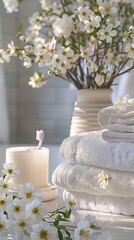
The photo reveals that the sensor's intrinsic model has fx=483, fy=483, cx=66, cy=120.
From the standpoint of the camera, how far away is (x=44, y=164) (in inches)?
43.8

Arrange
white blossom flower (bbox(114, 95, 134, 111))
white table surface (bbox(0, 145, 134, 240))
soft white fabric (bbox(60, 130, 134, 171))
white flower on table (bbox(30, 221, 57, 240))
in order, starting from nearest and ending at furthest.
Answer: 1. white flower on table (bbox(30, 221, 57, 240))
2. white table surface (bbox(0, 145, 134, 240))
3. soft white fabric (bbox(60, 130, 134, 171))
4. white blossom flower (bbox(114, 95, 134, 111))

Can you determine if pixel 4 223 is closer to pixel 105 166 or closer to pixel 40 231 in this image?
pixel 40 231

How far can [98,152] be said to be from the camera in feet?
3.11

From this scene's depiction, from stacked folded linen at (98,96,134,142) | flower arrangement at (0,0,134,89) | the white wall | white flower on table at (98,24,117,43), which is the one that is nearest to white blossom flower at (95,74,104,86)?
flower arrangement at (0,0,134,89)

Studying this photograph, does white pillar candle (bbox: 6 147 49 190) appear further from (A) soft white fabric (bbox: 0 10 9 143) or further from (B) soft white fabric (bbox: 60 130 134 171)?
(A) soft white fabric (bbox: 0 10 9 143)

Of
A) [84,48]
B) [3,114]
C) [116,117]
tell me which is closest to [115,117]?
[116,117]

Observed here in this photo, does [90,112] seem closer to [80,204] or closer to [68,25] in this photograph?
[68,25]

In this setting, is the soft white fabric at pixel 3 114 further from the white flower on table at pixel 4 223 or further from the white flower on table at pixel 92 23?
the white flower on table at pixel 4 223

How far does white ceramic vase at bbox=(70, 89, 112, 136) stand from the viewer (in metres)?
1.28

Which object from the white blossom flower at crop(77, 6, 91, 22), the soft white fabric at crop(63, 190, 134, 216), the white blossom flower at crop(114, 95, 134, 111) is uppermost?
the white blossom flower at crop(77, 6, 91, 22)

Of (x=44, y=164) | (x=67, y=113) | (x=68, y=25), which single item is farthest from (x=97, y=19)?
(x=67, y=113)

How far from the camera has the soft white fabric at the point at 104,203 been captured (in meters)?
0.93

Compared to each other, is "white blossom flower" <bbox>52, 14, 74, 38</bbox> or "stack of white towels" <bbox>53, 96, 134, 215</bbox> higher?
"white blossom flower" <bbox>52, 14, 74, 38</bbox>

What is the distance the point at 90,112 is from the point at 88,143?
317 mm
